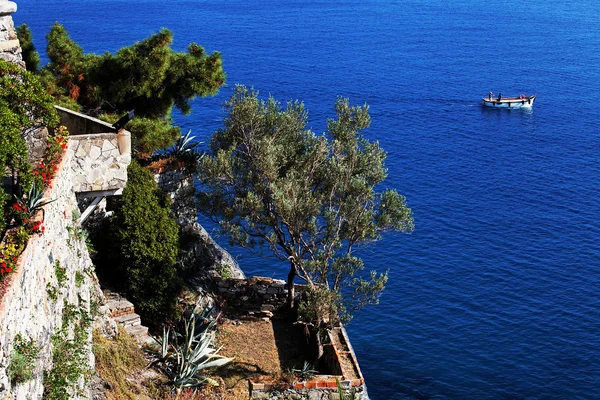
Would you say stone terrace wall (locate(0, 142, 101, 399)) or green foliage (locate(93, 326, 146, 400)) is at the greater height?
stone terrace wall (locate(0, 142, 101, 399))

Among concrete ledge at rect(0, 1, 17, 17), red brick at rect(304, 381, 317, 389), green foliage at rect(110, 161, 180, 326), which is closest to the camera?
concrete ledge at rect(0, 1, 17, 17)

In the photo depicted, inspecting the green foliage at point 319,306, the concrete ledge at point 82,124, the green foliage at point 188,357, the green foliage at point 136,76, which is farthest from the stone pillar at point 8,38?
the green foliage at point 319,306

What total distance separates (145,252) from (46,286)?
9516 millimetres

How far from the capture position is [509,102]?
9006cm

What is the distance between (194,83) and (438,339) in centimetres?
1961

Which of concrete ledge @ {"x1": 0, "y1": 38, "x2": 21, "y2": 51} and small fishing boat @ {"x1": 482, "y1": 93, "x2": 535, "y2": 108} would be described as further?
small fishing boat @ {"x1": 482, "y1": 93, "x2": 535, "y2": 108}

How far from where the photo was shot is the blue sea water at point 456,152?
39.6m

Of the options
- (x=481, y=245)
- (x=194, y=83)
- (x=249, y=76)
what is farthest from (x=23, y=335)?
(x=249, y=76)

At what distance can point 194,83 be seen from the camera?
32.9 meters

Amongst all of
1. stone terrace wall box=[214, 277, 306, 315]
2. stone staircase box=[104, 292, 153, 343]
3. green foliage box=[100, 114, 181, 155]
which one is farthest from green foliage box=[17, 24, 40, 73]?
stone staircase box=[104, 292, 153, 343]

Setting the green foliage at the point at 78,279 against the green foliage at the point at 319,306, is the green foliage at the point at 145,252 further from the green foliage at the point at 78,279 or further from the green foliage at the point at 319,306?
the green foliage at the point at 78,279

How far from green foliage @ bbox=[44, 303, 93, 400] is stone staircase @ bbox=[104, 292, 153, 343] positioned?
444 cm

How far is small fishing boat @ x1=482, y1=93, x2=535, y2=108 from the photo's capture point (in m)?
90.1

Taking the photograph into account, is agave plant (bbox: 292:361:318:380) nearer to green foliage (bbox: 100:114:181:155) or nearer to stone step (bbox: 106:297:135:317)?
stone step (bbox: 106:297:135:317)
